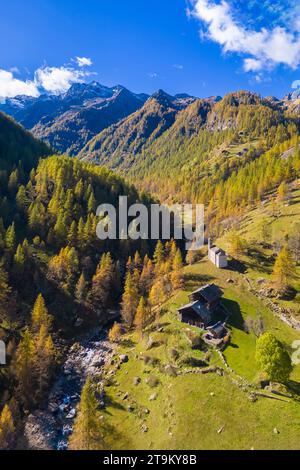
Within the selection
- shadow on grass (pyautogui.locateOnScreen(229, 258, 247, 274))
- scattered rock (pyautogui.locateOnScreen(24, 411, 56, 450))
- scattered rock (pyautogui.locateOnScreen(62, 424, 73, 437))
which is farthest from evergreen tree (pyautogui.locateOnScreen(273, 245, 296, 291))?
scattered rock (pyautogui.locateOnScreen(24, 411, 56, 450))

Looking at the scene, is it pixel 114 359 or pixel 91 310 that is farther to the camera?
pixel 91 310

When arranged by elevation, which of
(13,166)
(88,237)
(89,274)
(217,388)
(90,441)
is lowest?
(90,441)

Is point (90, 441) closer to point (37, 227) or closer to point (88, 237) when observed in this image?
point (88, 237)

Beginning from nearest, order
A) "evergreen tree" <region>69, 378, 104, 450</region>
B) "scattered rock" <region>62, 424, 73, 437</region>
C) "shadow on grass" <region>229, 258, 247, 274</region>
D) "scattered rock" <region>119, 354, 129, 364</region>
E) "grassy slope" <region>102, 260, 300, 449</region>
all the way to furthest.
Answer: "grassy slope" <region>102, 260, 300, 449</region>, "evergreen tree" <region>69, 378, 104, 450</region>, "scattered rock" <region>62, 424, 73, 437</region>, "scattered rock" <region>119, 354, 129, 364</region>, "shadow on grass" <region>229, 258, 247, 274</region>

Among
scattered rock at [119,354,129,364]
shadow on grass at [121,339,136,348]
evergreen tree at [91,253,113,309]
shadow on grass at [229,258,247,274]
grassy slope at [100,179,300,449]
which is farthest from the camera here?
evergreen tree at [91,253,113,309]

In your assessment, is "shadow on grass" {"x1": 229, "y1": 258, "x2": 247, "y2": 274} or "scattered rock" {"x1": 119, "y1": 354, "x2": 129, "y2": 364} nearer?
"scattered rock" {"x1": 119, "y1": 354, "x2": 129, "y2": 364}

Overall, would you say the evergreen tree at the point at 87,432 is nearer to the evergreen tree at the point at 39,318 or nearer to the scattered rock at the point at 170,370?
the scattered rock at the point at 170,370

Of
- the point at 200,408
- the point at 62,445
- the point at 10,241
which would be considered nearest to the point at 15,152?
the point at 10,241

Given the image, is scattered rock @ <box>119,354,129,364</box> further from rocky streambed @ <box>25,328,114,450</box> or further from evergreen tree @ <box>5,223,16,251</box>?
evergreen tree @ <box>5,223,16,251</box>
